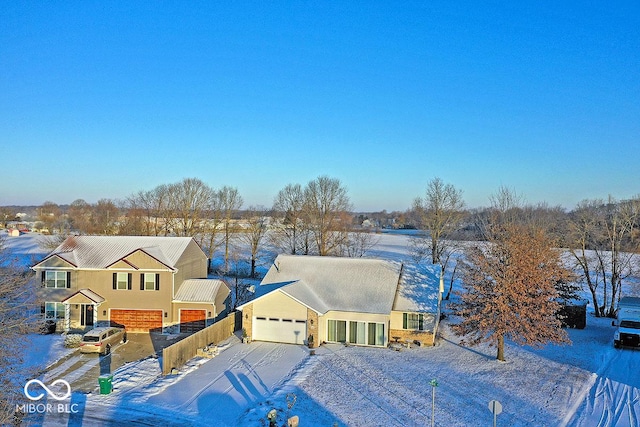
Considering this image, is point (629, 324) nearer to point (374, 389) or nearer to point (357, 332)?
point (357, 332)

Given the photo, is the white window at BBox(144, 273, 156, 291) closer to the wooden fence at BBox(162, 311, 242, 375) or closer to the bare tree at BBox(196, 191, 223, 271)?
the wooden fence at BBox(162, 311, 242, 375)

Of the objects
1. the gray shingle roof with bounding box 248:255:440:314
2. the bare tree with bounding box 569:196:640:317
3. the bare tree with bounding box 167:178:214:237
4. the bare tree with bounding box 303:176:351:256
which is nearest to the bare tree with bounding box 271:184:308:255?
the bare tree with bounding box 303:176:351:256

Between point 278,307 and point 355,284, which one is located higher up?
point 355,284

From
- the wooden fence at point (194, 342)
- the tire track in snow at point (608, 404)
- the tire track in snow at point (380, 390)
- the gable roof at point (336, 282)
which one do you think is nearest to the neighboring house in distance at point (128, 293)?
the wooden fence at point (194, 342)

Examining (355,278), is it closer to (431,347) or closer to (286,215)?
(431,347)

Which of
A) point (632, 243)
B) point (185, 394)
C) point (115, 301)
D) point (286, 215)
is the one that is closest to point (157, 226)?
point (286, 215)

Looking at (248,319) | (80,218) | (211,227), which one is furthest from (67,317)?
(80,218)
